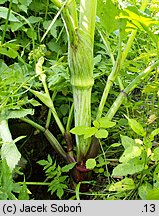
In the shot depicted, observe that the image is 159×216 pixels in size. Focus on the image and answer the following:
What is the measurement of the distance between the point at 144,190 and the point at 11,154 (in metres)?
0.25

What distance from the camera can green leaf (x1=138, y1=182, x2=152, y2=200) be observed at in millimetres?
697

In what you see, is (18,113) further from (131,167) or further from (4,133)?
A: (131,167)

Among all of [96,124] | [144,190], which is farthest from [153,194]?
[96,124]

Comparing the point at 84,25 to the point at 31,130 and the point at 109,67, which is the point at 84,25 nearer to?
the point at 109,67

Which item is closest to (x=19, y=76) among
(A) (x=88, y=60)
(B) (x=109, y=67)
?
(A) (x=88, y=60)

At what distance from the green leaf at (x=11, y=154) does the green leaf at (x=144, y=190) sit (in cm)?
23

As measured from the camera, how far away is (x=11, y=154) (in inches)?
27.6

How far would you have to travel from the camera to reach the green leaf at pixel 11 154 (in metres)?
0.69

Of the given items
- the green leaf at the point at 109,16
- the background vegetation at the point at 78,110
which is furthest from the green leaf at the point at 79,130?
the green leaf at the point at 109,16

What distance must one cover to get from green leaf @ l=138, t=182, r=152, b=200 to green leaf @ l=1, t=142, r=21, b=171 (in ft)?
0.74

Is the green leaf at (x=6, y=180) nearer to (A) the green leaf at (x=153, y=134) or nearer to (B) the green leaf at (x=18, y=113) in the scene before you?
(B) the green leaf at (x=18, y=113)

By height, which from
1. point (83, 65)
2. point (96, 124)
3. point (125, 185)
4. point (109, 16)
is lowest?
point (125, 185)

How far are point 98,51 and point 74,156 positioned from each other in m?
0.31

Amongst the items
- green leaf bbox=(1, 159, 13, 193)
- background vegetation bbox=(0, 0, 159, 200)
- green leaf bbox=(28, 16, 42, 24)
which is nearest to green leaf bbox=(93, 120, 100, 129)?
background vegetation bbox=(0, 0, 159, 200)
